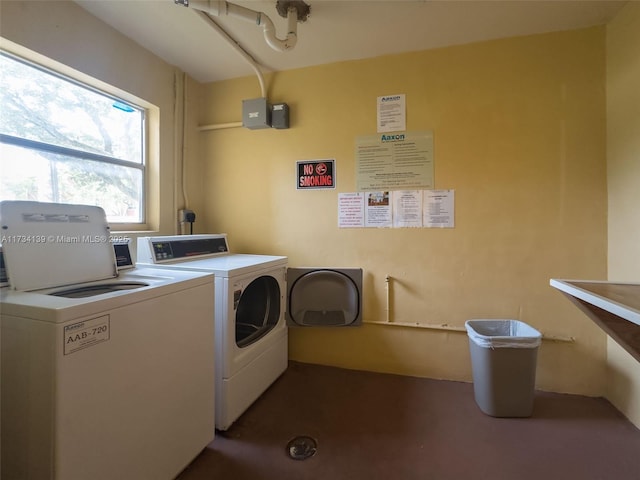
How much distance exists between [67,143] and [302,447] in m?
2.21

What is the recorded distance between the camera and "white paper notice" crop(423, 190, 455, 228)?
6.72ft

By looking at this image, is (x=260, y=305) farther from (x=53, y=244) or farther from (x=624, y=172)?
(x=624, y=172)

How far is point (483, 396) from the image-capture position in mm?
1735

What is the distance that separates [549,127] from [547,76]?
34 cm

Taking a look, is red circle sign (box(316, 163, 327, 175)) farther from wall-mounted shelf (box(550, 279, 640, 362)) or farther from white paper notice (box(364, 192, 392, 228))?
wall-mounted shelf (box(550, 279, 640, 362))

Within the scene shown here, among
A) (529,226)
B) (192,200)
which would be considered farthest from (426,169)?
(192,200)

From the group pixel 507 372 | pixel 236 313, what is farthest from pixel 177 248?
pixel 507 372

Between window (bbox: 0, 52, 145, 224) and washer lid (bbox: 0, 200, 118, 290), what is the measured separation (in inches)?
18.3

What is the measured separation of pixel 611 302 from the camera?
0.85 metres

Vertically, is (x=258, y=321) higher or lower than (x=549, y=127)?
lower

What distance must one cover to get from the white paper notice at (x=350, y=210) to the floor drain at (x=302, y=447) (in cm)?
143

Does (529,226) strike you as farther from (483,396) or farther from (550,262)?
(483,396)

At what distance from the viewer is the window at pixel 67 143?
4.81ft

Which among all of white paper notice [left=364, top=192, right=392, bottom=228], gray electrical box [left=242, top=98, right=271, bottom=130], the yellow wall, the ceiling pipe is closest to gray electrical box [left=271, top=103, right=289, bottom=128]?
gray electrical box [left=242, top=98, right=271, bottom=130]
